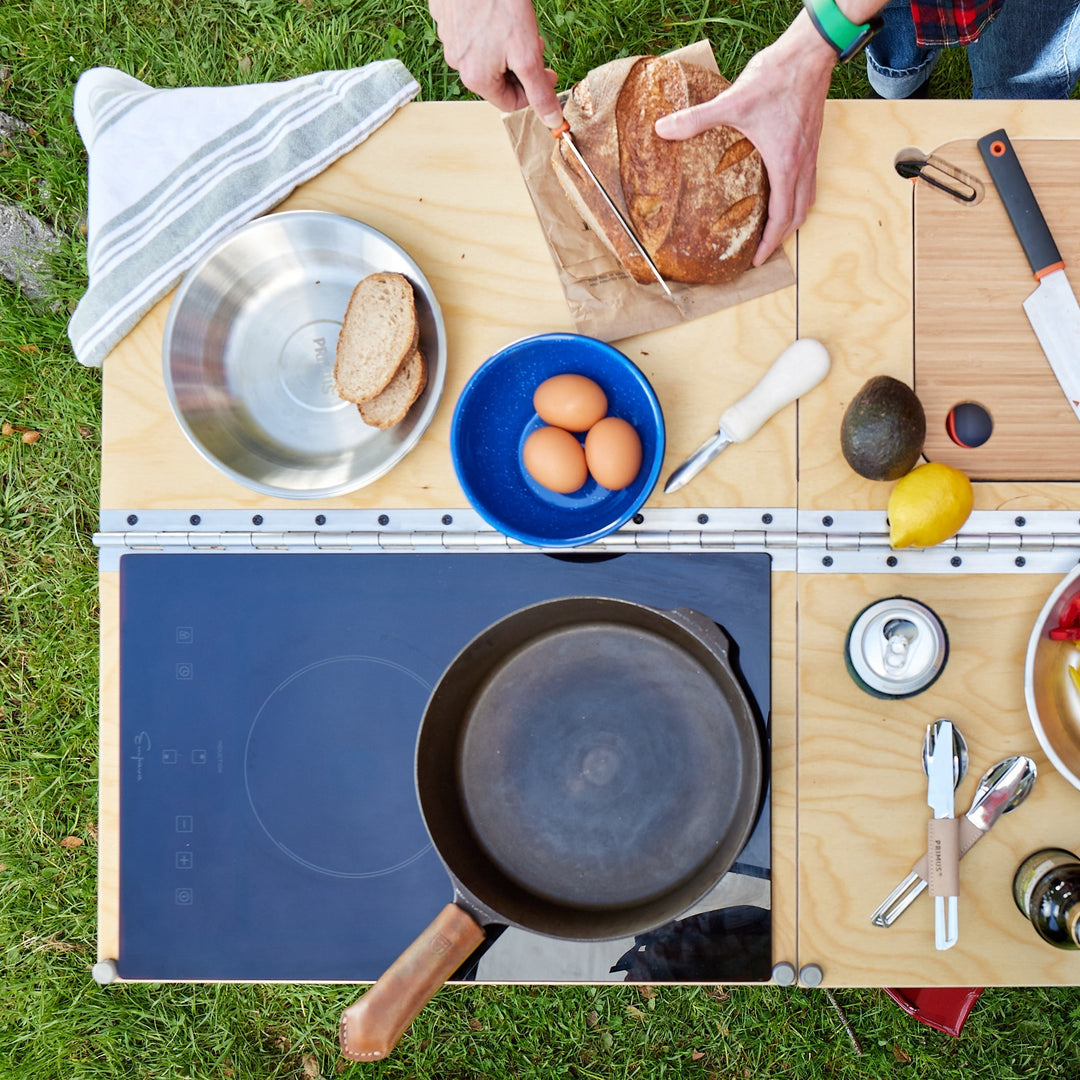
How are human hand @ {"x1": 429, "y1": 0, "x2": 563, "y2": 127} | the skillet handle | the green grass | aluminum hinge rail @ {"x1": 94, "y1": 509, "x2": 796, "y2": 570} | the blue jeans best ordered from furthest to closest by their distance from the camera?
1. the green grass
2. the blue jeans
3. aluminum hinge rail @ {"x1": 94, "y1": 509, "x2": 796, "y2": 570}
4. human hand @ {"x1": 429, "y1": 0, "x2": 563, "y2": 127}
5. the skillet handle

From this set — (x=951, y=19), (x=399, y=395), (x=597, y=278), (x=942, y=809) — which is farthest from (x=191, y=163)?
(x=942, y=809)

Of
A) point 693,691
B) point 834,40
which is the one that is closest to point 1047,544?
point 693,691

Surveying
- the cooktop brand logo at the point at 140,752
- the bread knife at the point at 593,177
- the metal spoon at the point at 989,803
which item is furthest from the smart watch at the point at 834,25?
the cooktop brand logo at the point at 140,752

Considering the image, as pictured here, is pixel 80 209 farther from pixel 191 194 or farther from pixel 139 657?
pixel 139 657

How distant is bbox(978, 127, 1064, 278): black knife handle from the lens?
82 cm

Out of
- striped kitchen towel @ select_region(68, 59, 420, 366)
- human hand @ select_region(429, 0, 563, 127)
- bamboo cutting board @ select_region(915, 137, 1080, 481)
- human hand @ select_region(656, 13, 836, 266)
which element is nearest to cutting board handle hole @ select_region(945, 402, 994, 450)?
bamboo cutting board @ select_region(915, 137, 1080, 481)

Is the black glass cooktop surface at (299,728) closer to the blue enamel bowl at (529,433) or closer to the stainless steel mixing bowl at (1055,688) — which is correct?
the blue enamel bowl at (529,433)

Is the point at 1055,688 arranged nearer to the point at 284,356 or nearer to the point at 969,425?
the point at 969,425

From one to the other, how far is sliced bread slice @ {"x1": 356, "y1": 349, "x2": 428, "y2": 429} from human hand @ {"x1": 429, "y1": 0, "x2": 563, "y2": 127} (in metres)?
0.25

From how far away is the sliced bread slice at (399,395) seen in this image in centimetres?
82

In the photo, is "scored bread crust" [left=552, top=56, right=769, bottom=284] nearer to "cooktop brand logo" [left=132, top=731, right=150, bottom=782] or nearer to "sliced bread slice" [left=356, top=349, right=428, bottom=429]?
"sliced bread slice" [left=356, top=349, right=428, bottom=429]

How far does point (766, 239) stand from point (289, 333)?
19.2 inches

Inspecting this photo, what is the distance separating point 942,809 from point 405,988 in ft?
1.69

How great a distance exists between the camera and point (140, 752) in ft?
2.91
